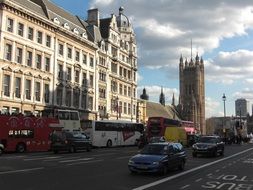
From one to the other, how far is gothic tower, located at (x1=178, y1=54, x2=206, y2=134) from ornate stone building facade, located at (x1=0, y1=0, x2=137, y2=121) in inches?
3036

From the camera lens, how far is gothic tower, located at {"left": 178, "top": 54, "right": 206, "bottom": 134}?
6905 inches

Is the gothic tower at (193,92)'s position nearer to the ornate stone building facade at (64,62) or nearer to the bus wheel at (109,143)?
the ornate stone building facade at (64,62)

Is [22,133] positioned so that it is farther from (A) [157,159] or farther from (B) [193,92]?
(B) [193,92]

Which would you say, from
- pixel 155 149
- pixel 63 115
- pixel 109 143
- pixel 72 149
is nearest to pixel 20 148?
pixel 72 149

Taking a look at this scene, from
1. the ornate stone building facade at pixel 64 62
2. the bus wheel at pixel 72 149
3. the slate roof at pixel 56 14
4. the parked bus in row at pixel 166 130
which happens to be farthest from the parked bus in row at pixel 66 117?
the slate roof at pixel 56 14

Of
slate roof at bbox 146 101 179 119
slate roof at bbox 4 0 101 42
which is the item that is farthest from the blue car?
slate roof at bbox 146 101 179 119

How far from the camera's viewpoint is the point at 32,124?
42688 millimetres

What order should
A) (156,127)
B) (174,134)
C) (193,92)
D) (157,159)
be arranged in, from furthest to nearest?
(193,92) → (156,127) → (174,134) → (157,159)

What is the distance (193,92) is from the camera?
17900cm

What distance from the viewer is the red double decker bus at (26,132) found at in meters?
39.6

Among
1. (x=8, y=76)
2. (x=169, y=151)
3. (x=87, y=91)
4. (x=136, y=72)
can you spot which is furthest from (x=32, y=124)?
(x=136, y=72)

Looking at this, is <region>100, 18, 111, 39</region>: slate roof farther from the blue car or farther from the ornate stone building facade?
the blue car

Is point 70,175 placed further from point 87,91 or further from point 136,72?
point 136,72

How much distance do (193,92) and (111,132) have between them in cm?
12496
